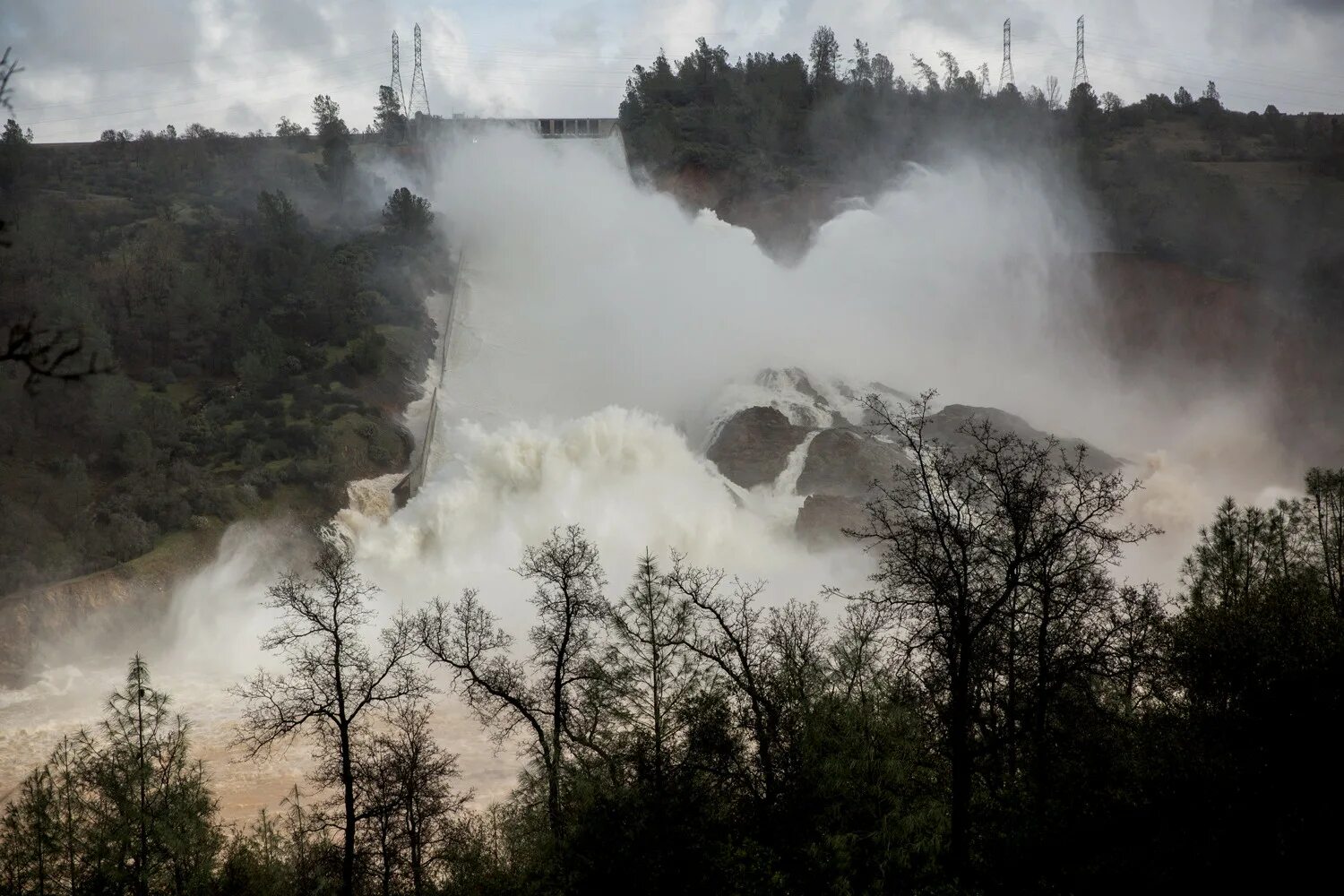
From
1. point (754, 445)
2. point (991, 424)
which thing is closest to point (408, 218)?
point (754, 445)

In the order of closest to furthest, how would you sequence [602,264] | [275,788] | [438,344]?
[275,788] < [438,344] < [602,264]

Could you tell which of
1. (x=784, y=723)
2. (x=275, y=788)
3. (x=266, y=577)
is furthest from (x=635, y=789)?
(x=266, y=577)

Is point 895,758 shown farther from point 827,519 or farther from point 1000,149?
point 1000,149

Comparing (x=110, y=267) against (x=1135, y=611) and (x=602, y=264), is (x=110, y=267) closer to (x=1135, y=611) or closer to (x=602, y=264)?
(x=602, y=264)

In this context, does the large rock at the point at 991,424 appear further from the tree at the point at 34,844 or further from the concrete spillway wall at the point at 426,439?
the tree at the point at 34,844

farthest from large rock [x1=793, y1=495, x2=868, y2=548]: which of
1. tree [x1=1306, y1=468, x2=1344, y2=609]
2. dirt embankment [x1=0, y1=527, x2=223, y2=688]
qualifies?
dirt embankment [x1=0, y1=527, x2=223, y2=688]

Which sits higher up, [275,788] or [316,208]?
[316,208]

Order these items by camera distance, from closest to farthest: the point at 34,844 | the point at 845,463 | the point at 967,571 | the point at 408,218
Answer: the point at 967,571, the point at 34,844, the point at 845,463, the point at 408,218
